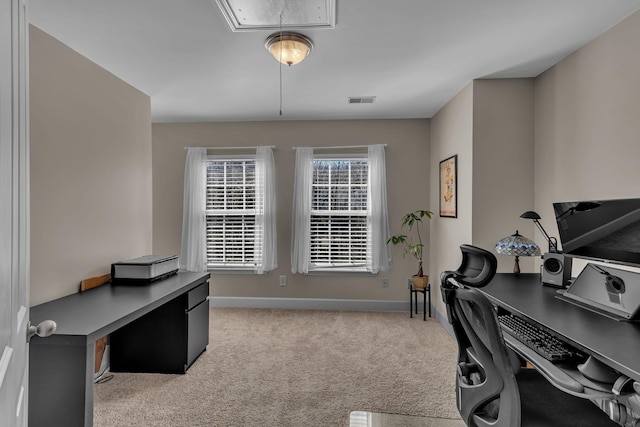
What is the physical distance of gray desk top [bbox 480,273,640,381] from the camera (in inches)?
47.4

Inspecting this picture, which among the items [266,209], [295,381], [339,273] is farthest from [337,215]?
[295,381]

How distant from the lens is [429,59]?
9.30 feet

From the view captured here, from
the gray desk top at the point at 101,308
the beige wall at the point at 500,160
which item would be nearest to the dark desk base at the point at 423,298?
the beige wall at the point at 500,160

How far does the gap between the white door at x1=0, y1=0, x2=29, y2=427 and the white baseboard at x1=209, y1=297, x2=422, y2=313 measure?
3853 millimetres

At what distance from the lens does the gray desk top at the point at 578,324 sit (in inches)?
47.4

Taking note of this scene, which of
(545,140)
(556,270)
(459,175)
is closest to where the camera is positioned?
(556,270)

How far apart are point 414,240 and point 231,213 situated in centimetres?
248

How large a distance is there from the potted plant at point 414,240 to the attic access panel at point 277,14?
8.76 ft

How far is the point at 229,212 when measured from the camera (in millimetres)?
4816

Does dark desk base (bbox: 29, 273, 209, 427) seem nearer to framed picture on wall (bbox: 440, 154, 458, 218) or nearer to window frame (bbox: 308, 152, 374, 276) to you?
window frame (bbox: 308, 152, 374, 276)

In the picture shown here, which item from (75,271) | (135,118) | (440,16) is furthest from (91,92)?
(440,16)

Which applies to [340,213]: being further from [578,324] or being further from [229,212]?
[578,324]

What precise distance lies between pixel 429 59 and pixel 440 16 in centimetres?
66

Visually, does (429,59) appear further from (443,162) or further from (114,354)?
(114,354)
